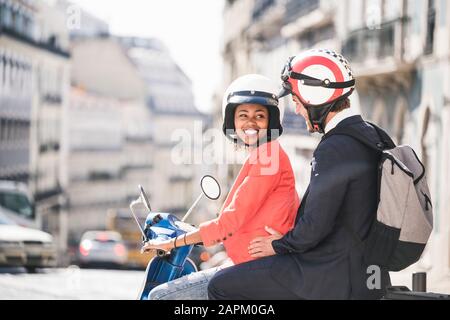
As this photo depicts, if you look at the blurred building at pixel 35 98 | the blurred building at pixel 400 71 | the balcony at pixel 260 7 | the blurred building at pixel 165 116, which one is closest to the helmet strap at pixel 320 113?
the blurred building at pixel 400 71

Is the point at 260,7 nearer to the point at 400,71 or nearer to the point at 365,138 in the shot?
the point at 400,71

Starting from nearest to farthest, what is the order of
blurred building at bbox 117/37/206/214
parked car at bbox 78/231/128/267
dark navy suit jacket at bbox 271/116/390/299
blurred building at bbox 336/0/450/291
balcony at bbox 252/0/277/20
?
dark navy suit jacket at bbox 271/116/390/299 → blurred building at bbox 336/0/450/291 → parked car at bbox 78/231/128/267 → balcony at bbox 252/0/277/20 → blurred building at bbox 117/37/206/214

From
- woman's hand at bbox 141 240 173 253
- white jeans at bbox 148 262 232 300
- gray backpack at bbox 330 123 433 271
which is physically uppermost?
gray backpack at bbox 330 123 433 271

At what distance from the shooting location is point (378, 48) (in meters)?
31.3

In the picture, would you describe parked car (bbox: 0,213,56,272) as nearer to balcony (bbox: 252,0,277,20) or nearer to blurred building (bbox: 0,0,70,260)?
balcony (bbox: 252,0,277,20)

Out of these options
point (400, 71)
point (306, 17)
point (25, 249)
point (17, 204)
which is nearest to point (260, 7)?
point (306, 17)

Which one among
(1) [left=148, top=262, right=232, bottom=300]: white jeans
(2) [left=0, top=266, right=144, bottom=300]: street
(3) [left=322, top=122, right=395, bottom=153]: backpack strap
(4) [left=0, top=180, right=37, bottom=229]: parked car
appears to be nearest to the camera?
(3) [left=322, top=122, right=395, bottom=153]: backpack strap

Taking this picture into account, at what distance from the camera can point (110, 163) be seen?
108 m

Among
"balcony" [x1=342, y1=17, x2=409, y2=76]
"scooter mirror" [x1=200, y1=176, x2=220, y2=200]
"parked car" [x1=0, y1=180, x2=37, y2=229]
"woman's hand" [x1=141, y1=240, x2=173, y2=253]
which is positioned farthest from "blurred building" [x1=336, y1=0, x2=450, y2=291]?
"woman's hand" [x1=141, y1=240, x2=173, y2=253]

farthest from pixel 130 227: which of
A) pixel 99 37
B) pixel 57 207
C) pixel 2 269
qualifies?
pixel 99 37

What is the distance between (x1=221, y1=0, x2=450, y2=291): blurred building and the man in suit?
705 cm

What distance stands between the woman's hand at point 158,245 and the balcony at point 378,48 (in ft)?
76.3

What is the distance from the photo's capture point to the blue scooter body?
5.80 meters
